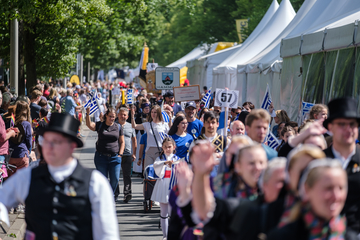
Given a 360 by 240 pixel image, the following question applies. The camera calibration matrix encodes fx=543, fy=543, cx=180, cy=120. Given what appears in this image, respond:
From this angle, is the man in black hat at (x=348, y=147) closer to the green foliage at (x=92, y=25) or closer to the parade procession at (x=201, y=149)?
the parade procession at (x=201, y=149)

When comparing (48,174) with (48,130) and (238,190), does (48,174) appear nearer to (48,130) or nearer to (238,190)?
(48,130)

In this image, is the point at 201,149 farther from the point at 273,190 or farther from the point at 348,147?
the point at 348,147

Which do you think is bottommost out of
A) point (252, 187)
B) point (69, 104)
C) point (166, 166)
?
point (166, 166)

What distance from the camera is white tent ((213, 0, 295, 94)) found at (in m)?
22.4

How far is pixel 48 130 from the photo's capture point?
357 centimetres

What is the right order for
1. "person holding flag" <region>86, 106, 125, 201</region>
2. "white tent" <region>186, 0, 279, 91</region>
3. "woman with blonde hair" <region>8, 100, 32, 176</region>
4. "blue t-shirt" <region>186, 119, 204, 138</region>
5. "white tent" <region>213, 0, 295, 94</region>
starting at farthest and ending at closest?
"white tent" <region>186, 0, 279, 91</region> → "white tent" <region>213, 0, 295, 94</region> → "blue t-shirt" <region>186, 119, 204, 138</region> → "person holding flag" <region>86, 106, 125, 201</region> → "woman with blonde hair" <region>8, 100, 32, 176</region>

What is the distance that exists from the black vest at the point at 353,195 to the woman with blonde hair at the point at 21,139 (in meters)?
5.98

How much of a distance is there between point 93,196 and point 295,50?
10.0m

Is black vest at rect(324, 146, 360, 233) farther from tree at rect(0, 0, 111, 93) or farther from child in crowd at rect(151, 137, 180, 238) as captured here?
tree at rect(0, 0, 111, 93)

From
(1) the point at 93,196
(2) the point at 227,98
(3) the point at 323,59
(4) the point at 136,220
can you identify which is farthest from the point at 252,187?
(3) the point at 323,59

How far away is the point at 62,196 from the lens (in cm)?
352

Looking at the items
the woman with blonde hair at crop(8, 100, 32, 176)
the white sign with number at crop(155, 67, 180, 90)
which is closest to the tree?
the white sign with number at crop(155, 67, 180, 90)

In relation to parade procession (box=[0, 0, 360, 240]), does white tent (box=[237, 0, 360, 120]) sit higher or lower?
higher

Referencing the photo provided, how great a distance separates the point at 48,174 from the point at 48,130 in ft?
0.95
